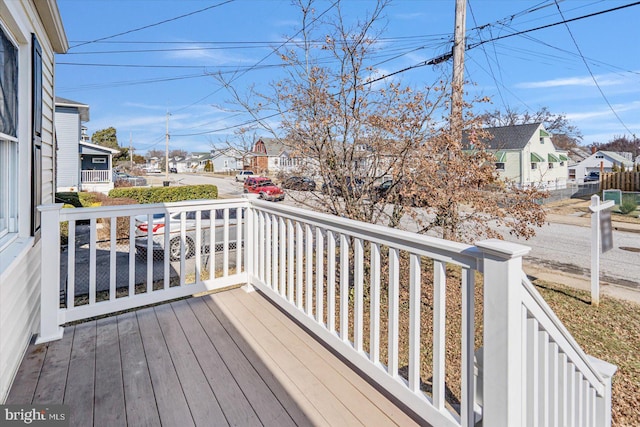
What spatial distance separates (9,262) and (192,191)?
15.0 meters

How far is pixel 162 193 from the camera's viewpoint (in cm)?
1515

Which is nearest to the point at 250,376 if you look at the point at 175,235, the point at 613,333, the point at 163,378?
the point at 163,378

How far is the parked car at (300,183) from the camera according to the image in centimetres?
432

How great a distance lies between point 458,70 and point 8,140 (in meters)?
5.02

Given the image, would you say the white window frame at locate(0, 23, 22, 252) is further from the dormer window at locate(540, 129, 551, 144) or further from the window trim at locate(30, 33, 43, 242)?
the dormer window at locate(540, 129, 551, 144)

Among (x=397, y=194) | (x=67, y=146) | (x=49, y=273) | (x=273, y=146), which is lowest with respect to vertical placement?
(x=49, y=273)

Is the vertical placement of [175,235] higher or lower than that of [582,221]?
higher

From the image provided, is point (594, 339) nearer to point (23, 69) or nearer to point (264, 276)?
point (264, 276)

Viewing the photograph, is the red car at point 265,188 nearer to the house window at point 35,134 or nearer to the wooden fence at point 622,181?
the house window at point 35,134

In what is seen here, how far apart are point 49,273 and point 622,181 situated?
913 inches

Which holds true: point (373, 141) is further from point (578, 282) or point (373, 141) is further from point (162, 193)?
point (162, 193)

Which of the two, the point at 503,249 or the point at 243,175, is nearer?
the point at 503,249

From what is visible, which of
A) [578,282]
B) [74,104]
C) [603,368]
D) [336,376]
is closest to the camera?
[603,368]

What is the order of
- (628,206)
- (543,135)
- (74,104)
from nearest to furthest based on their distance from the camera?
1. (628,206)
2. (74,104)
3. (543,135)
